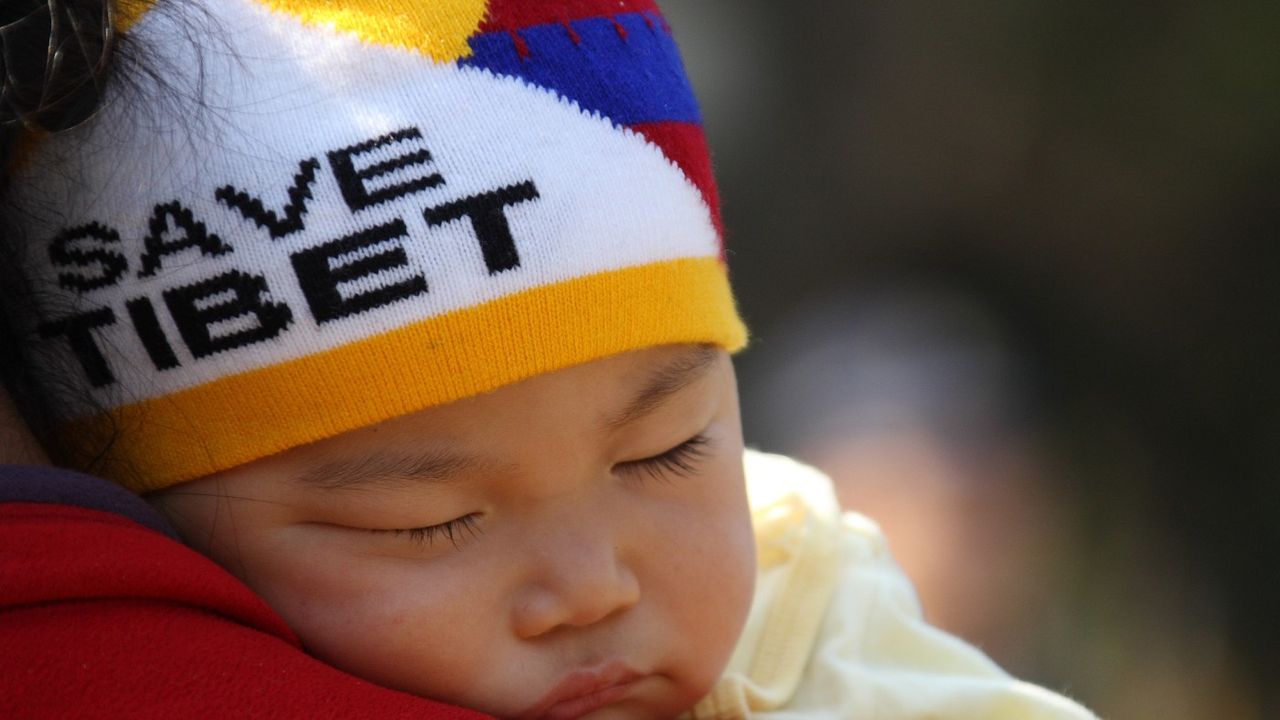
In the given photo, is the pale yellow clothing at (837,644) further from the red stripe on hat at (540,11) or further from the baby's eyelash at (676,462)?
the red stripe on hat at (540,11)

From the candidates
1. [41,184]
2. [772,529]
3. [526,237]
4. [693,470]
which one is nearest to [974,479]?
[772,529]

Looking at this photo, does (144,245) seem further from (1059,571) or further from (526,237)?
(1059,571)

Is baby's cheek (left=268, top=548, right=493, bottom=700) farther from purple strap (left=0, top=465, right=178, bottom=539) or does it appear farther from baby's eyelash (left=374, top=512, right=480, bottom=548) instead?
purple strap (left=0, top=465, right=178, bottom=539)

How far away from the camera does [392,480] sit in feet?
3.51

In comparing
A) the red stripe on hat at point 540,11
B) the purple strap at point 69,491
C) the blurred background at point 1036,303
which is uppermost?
the red stripe on hat at point 540,11

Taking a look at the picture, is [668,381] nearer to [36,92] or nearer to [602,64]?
[602,64]

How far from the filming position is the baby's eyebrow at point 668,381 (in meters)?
1.15

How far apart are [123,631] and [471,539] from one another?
1.02 feet

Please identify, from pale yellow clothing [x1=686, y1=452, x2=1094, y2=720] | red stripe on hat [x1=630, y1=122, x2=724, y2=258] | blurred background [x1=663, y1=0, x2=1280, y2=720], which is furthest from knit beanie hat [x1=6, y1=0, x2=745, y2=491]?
blurred background [x1=663, y1=0, x2=1280, y2=720]

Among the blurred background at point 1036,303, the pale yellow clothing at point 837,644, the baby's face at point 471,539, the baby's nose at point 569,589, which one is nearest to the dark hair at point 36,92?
the baby's face at point 471,539

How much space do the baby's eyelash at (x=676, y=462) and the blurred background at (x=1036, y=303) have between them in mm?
1671

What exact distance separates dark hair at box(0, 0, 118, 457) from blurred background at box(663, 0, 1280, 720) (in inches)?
82.7

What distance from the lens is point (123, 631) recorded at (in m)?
0.85

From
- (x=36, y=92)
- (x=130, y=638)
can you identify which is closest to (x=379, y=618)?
(x=130, y=638)
